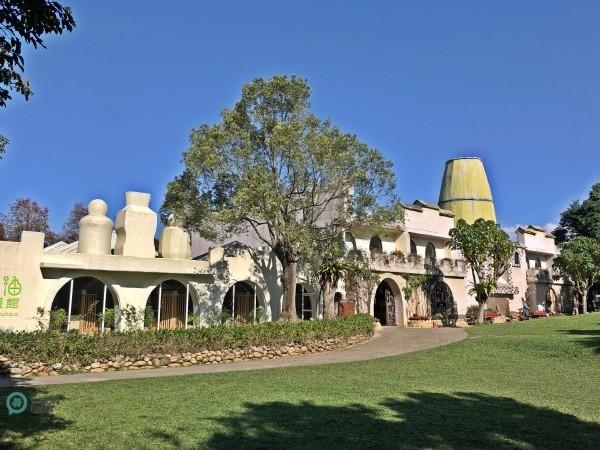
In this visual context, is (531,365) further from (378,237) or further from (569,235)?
(569,235)

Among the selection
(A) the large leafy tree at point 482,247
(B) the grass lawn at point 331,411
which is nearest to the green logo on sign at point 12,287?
(B) the grass lawn at point 331,411

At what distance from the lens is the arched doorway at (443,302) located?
107 ft

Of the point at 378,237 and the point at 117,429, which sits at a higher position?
the point at 378,237

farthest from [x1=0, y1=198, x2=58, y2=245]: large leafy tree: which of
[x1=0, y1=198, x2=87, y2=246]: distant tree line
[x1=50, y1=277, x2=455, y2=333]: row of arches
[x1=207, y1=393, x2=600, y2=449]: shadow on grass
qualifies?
[x1=207, y1=393, x2=600, y2=449]: shadow on grass

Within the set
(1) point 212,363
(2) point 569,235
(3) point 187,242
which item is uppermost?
(2) point 569,235

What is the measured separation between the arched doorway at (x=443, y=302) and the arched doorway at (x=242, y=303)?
12.6m

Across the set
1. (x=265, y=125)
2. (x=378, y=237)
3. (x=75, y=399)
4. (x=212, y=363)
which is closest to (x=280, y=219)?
(x=265, y=125)

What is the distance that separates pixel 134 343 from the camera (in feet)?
49.7

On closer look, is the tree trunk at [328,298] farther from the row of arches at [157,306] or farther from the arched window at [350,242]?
the arched window at [350,242]

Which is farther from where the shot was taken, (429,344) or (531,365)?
(429,344)

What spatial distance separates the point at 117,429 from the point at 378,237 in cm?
2450

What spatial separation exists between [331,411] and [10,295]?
14337 millimetres

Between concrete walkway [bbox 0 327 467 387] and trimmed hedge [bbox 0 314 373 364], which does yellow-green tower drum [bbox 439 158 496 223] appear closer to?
concrete walkway [bbox 0 327 467 387]

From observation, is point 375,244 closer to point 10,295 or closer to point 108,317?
point 108,317
